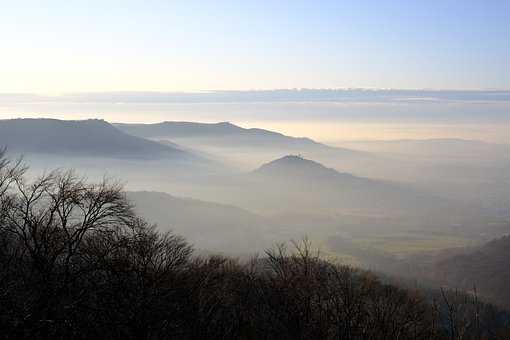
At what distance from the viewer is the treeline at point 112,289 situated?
19.6 metres

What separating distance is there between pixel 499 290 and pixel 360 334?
387 ft


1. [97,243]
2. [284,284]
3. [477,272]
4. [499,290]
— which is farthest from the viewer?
[477,272]

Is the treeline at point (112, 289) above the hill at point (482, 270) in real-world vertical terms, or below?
above

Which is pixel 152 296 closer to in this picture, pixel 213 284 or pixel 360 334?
pixel 213 284

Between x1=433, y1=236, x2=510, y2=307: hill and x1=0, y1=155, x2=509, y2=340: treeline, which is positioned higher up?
x1=0, y1=155, x2=509, y2=340: treeline

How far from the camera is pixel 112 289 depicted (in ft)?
75.2

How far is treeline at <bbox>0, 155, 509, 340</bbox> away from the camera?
771 inches

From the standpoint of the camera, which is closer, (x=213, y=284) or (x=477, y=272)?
(x=213, y=284)

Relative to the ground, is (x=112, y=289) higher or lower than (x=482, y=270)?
higher

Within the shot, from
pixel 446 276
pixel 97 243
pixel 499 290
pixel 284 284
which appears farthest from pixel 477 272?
pixel 97 243

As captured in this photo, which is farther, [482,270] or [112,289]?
[482,270]

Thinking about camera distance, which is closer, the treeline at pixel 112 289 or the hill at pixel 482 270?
the treeline at pixel 112 289

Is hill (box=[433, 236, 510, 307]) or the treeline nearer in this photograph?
the treeline

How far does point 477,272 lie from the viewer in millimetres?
150625
